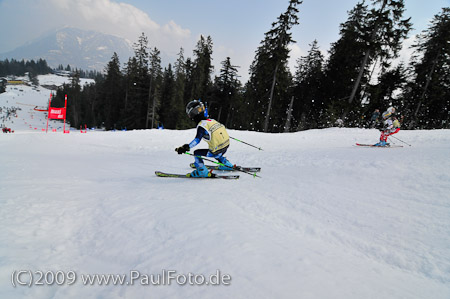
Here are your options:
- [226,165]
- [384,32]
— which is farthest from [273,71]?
[226,165]

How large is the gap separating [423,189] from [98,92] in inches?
2883

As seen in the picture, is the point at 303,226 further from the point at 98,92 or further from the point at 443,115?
the point at 98,92

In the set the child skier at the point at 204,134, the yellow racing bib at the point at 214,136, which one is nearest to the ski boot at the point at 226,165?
the child skier at the point at 204,134

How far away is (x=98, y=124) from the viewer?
58219mm

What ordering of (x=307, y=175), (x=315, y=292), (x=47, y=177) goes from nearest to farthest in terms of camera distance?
(x=315, y=292)
(x=47, y=177)
(x=307, y=175)

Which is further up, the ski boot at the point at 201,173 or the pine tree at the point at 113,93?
the pine tree at the point at 113,93

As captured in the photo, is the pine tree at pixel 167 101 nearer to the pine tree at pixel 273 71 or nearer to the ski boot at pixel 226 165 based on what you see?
A: the pine tree at pixel 273 71

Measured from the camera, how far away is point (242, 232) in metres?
2.87

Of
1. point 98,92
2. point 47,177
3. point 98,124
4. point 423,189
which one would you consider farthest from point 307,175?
point 98,92

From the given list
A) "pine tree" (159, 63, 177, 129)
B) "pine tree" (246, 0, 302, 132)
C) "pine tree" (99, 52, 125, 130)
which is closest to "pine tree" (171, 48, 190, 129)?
"pine tree" (159, 63, 177, 129)

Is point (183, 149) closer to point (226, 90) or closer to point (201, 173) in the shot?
point (201, 173)

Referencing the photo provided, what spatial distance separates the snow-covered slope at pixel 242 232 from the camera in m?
2.01

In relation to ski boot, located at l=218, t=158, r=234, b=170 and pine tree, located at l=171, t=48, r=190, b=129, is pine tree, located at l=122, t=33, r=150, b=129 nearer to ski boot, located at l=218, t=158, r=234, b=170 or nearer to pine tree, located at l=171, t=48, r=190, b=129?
pine tree, located at l=171, t=48, r=190, b=129

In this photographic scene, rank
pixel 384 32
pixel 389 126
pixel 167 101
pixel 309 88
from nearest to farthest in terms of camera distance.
Answer: pixel 389 126 → pixel 384 32 → pixel 309 88 → pixel 167 101
